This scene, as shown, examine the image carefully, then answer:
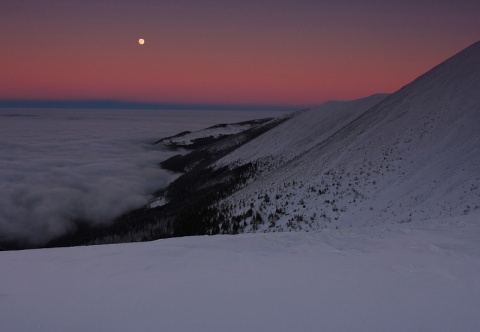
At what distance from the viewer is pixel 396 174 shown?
2058 cm

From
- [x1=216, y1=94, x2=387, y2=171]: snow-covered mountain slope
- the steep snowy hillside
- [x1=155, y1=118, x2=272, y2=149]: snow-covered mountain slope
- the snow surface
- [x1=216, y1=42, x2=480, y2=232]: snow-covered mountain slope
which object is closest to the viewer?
the snow surface

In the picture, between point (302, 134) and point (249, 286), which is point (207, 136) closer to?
point (302, 134)

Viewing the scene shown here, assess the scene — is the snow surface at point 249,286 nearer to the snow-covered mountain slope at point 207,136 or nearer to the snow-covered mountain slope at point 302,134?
the snow-covered mountain slope at point 302,134

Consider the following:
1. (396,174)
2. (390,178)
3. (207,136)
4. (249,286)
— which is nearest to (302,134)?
(396,174)

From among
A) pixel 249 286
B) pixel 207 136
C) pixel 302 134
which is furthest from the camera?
pixel 207 136

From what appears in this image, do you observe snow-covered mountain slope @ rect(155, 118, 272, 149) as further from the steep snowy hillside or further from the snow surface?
the snow surface

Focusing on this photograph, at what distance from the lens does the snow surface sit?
377 centimetres

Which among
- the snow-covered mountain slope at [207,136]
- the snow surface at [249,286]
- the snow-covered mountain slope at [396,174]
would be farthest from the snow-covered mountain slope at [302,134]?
the snow-covered mountain slope at [207,136]

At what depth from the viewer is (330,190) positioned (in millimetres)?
21516

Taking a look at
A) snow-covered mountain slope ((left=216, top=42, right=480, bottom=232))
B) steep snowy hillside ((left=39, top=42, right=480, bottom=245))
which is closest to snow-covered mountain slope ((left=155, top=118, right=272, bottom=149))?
steep snowy hillside ((left=39, top=42, right=480, bottom=245))

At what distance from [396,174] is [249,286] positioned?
18.9 meters

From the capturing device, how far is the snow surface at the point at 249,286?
3768mm

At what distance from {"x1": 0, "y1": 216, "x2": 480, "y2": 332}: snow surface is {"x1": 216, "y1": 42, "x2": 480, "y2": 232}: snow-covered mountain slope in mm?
8570

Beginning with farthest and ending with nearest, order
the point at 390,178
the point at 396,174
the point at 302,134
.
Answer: the point at 302,134 → the point at 396,174 → the point at 390,178
